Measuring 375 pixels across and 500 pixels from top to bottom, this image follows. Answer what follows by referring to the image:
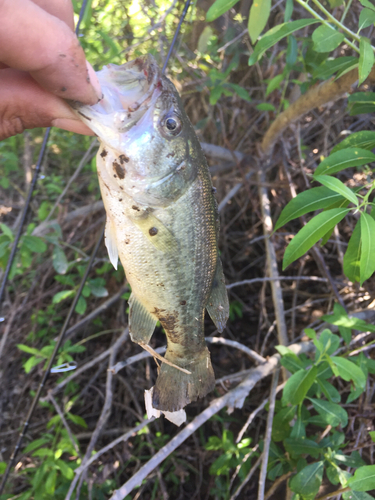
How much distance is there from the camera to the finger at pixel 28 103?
1.26 meters

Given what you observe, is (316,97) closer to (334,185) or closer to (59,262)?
(334,185)

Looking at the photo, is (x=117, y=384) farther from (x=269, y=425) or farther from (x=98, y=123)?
(x=98, y=123)

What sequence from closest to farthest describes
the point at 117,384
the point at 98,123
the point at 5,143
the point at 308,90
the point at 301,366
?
the point at 98,123 < the point at 301,366 < the point at 308,90 < the point at 117,384 < the point at 5,143

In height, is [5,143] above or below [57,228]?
below

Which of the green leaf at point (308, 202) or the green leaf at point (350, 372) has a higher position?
the green leaf at point (308, 202)

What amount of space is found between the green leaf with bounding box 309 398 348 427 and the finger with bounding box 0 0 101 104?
5.92 feet

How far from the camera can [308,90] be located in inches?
90.9

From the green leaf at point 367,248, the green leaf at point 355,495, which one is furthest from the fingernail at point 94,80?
the green leaf at point 355,495

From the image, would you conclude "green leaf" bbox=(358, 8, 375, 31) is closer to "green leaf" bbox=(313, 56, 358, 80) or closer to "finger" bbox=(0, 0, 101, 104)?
"green leaf" bbox=(313, 56, 358, 80)

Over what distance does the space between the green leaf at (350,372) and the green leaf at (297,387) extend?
11cm

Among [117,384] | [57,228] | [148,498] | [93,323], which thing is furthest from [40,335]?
[148,498]

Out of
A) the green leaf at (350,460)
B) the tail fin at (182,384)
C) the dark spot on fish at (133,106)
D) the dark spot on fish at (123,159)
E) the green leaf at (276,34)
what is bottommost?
the green leaf at (350,460)

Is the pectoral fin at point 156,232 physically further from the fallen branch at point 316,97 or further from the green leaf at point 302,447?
the green leaf at point 302,447

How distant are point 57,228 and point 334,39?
6.84 feet
